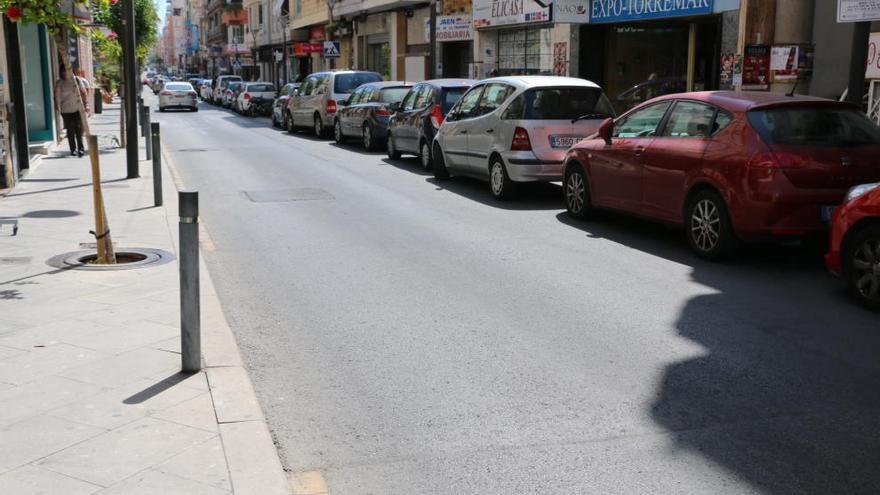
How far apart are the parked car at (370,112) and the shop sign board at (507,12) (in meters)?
3.73

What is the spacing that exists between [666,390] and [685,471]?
1090 millimetres

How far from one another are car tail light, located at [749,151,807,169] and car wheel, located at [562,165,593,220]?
2.95 metres

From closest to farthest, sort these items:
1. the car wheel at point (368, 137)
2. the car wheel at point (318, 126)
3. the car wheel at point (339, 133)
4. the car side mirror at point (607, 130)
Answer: the car side mirror at point (607, 130), the car wheel at point (368, 137), the car wheel at point (339, 133), the car wheel at point (318, 126)

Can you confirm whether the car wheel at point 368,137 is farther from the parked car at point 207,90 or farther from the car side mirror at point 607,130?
the parked car at point 207,90

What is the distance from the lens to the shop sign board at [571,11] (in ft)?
70.2

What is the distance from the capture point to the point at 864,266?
701 cm

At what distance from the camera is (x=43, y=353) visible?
18.0ft

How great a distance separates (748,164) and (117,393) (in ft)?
18.9

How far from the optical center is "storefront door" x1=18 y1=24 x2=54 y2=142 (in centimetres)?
2203

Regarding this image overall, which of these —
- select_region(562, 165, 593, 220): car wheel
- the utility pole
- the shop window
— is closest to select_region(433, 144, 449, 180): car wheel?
select_region(562, 165, 593, 220): car wheel

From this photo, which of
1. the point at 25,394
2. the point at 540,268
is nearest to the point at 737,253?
the point at 540,268

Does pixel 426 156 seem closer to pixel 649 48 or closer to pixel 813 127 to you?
pixel 649 48

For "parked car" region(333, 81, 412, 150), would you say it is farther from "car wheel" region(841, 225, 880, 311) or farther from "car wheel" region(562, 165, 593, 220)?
"car wheel" region(841, 225, 880, 311)

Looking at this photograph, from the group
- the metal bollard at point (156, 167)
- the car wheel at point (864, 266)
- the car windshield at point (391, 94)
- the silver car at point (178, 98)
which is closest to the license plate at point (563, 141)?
the metal bollard at point (156, 167)
